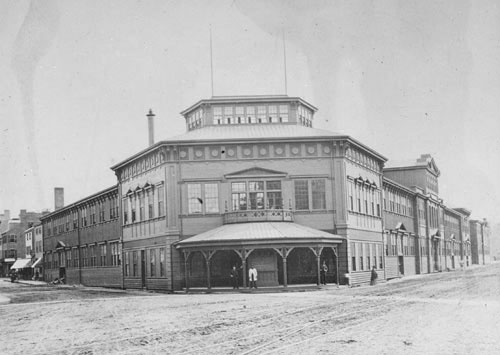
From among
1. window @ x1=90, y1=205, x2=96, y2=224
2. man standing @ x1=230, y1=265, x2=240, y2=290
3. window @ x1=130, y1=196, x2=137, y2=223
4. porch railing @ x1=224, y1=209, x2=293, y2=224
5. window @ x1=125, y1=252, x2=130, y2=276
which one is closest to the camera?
man standing @ x1=230, y1=265, x2=240, y2=290

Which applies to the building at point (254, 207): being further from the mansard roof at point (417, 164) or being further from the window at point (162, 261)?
the mansard roof at point (417, 164)

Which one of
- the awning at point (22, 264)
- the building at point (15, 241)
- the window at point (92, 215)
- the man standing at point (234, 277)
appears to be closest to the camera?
the man standing at point (234, 277)

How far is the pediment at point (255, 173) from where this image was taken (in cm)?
4284

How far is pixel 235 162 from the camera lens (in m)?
43.1

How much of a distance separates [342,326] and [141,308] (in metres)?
11.2

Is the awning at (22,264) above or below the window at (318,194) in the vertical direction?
below

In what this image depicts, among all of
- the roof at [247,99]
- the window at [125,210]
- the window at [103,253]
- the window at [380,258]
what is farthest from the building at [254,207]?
the window at [103,253]

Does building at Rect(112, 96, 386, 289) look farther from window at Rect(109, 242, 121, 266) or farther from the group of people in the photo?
window at Rect(109, 242, 121, 266)

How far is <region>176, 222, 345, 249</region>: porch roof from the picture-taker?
38750 mm

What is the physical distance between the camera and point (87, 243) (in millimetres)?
65688

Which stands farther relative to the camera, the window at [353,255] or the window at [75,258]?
the window at [75,258]

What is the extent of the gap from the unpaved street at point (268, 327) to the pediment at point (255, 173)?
14191 mm

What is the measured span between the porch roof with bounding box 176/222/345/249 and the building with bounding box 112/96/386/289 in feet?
0.21

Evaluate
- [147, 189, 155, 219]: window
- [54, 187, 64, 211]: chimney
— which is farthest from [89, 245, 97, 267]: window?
[54, 187, 64, 211]: chimney
